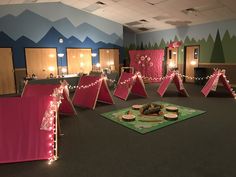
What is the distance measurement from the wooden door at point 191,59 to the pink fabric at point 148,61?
59.3 inches

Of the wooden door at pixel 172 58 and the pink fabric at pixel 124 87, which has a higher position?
the wooden door at pixel 172 58

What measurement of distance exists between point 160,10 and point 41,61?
18.3 feet

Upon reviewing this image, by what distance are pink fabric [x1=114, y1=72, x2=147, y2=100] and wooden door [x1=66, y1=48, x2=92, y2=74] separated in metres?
3.74

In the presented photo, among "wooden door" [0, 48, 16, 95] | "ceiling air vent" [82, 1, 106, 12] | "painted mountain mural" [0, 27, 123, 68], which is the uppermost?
"ceiling air vent" [82, 1, 106, 12]

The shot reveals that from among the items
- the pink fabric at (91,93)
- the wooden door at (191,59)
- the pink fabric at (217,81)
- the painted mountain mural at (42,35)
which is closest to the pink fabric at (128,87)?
the pink fabric at (91,93)

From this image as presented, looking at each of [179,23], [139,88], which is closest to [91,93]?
[139,88]

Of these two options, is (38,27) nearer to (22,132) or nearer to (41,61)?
(41,61)

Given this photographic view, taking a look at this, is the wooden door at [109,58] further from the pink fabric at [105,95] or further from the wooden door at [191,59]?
the pink fabric at [105,95]

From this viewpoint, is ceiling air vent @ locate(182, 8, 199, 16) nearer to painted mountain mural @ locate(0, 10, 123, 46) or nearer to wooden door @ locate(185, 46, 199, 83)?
wooden door @ locate(185, 46, 199, 83)

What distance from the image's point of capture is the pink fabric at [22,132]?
277 centimetres

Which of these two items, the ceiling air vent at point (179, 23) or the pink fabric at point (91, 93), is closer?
the pink fabric at point (91, 93)

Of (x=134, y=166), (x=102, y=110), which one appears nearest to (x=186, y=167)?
(x=134, y=166)

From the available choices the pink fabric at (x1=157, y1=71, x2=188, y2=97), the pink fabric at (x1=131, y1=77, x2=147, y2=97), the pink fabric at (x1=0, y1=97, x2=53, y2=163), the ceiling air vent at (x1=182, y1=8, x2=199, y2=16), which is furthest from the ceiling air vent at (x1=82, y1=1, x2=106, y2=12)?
the pink fabric at (x1=0, y1=97, x2=53, y2=163)

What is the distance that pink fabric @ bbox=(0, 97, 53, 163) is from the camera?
2771mm
